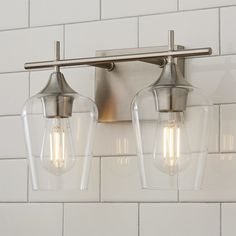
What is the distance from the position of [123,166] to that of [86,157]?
0.35ft

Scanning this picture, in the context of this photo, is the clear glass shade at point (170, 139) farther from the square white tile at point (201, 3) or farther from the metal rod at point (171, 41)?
the square white tile at point (201, 3)

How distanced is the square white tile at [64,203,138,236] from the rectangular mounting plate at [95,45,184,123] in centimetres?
16

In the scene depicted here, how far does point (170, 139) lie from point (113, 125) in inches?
7.5

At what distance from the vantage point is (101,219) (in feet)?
4.25

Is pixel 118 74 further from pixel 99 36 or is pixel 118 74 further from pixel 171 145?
pixel 171 145

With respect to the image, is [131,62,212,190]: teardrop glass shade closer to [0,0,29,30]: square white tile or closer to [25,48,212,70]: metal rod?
A: [25,48,212,70]: metal rod

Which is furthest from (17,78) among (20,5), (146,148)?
(146,148)

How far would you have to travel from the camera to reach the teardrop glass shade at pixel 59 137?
3.91ft

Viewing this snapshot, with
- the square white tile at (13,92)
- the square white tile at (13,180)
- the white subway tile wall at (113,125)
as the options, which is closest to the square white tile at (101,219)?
the white subway tile wall at (113,125)

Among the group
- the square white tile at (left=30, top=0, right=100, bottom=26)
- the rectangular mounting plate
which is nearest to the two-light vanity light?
the rectangular mounting plate

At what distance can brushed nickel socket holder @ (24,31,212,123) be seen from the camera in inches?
48.4

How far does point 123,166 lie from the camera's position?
1.29 meters

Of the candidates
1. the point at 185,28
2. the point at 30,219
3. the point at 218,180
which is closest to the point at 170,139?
the point at 218,180

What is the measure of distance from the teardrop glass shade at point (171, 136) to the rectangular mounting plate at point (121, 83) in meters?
0.10
